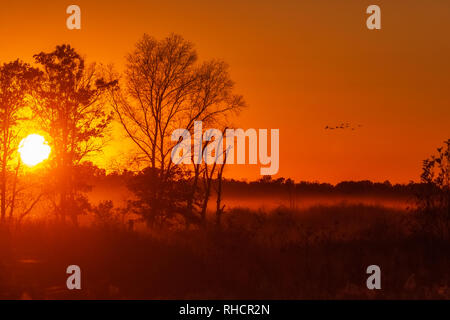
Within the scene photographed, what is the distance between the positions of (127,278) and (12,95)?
663 inches

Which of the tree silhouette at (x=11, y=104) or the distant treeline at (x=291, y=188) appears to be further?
the distant treeline at (x=291, y=188)

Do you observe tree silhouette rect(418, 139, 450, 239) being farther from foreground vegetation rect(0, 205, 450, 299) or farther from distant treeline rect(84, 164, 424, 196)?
distant treeline rect(84, 164, 424, 196)

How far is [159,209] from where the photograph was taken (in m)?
32.8

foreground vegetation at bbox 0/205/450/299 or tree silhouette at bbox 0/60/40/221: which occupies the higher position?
tree silhouette at bbox 0/60/40/221

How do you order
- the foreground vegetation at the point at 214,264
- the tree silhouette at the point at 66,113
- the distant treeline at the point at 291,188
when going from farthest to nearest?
1. the distant treeline at the point at 291,188
2. the tree silhouette at the point at 66,113
3. the foreground vegetation at the point at 214,264

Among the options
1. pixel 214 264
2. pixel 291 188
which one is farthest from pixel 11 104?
pixel 291 188

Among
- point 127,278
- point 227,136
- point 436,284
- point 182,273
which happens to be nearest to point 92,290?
point 127,278

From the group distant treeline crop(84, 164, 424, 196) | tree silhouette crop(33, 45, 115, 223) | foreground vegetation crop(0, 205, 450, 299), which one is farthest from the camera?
distant treeline crop(84, 164, 424, 196)

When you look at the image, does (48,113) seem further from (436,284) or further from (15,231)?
(436,284)

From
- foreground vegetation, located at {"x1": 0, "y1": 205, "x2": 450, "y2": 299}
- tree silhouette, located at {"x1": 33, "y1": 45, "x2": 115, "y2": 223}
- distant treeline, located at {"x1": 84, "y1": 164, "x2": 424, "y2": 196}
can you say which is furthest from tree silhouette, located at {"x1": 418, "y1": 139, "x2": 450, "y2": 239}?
distant treeline, located at {"x1": 84, "y1": 164, "x2": 424, "y2": 196}

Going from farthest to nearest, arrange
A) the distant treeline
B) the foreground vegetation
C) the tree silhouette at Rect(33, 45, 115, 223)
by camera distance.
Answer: the distant treeline < the tree silhouette at Rect(33, 45, 115, 223) < the foreground vegetation

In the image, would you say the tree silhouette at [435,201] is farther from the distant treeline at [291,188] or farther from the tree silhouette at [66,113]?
the distant treeline at [291,188]

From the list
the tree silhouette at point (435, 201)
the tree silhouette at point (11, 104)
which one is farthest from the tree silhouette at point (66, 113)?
the tree silhouette at point (435, 201)

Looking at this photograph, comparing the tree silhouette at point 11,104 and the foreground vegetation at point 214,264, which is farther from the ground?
the tree silhouette at point 11,104
